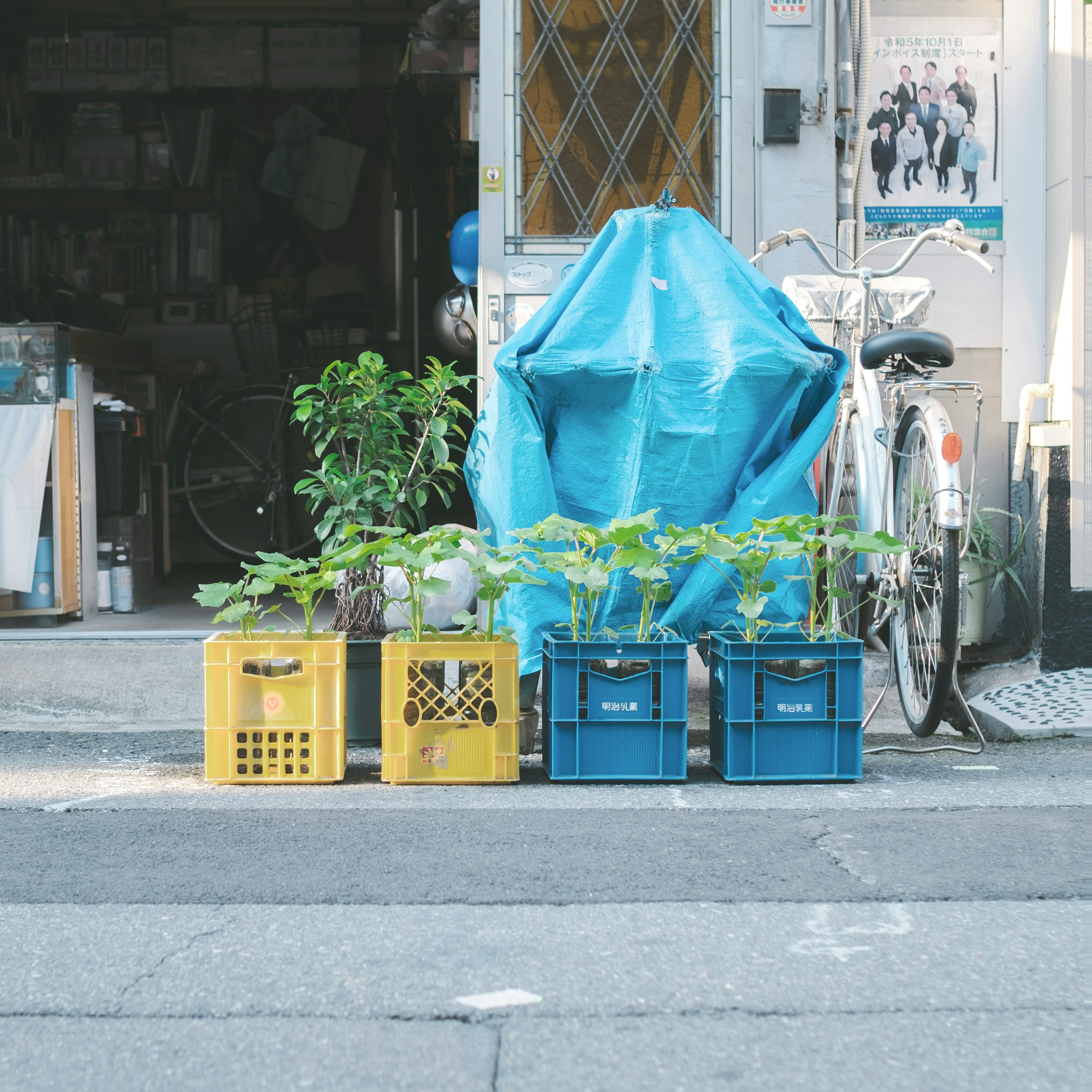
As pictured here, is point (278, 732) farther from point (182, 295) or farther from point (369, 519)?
point (182, 295)

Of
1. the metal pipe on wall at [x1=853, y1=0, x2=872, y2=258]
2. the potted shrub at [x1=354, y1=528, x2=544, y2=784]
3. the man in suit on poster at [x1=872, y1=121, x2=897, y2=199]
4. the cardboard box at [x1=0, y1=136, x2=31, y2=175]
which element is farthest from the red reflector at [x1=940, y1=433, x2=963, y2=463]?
the cardboard box at [x1=0, y1=136, x2=31, y2=175]

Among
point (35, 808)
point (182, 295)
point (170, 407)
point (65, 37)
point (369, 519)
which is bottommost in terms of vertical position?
point (35, 808)

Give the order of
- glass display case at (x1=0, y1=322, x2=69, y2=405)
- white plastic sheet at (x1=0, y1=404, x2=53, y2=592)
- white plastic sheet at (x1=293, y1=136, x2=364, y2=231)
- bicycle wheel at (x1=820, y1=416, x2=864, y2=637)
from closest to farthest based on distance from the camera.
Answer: bicycle wheel at (x1=820, y1=416, x2=864, y2=637) → white plastic sheet at (x1=0, y1=404, x2=53, y2=592) → glass display case at (x1=0, y1=322, x2=69, y2=405) → white plastic sheet at (x1=293, y1=136, x2=364, y2=231)

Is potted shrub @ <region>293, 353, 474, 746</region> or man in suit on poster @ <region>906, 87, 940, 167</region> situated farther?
man in suit on poster @ <region>906, 87, 940, 167</region>

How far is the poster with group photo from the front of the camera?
6301mm

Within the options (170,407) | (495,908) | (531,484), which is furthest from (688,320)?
(170,407)

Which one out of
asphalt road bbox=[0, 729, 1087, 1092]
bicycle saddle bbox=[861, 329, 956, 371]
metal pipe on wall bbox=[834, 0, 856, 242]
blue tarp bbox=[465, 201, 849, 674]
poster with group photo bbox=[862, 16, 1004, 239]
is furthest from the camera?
poster with group photo bbox=[862, 16, 1004, 239]

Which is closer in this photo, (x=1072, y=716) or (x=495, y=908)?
(x=495, y=908)

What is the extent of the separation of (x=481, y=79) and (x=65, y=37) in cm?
514

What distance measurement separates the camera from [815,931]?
2826 millimetres

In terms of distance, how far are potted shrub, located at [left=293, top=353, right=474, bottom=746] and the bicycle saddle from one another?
160cm

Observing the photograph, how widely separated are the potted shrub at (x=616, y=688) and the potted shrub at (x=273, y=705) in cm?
71

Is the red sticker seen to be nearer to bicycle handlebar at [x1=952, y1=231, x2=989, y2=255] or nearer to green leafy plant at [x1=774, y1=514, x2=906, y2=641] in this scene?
green leafy plant at [x1=774, y1=514, x2=906, y2=641]

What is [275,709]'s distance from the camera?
425 cm
